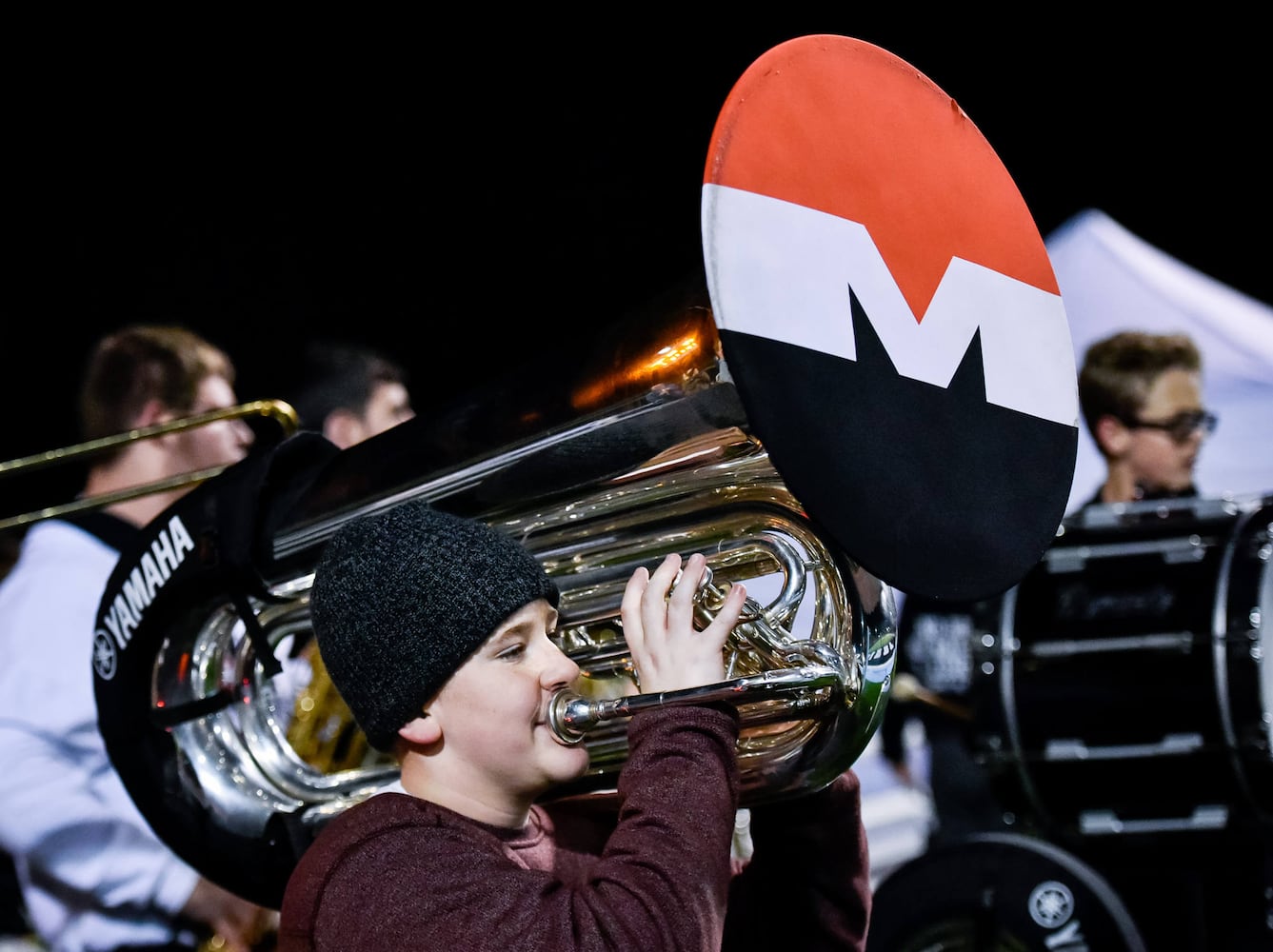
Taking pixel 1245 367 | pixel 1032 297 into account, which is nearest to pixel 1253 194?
pixel 1245 367

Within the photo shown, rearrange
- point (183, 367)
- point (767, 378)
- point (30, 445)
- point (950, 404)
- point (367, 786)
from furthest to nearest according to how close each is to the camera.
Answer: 1. point (30, 445)
2. point (183, 367)
3. point (367, 786)
4. point (950, 404)
5. point (767, 378)

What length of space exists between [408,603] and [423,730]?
12 centimetres

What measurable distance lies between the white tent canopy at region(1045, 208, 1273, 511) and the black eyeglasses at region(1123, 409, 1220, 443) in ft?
0.79

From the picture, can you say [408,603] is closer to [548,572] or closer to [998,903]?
[548,572]

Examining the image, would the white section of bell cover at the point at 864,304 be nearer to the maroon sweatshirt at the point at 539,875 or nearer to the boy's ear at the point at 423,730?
the maroon sweatshirt at the point at 539,875

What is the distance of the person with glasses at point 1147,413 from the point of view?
3.32m

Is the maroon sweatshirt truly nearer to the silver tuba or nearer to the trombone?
the silver tuba

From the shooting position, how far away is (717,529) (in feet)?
4.31

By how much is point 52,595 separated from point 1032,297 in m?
1.71

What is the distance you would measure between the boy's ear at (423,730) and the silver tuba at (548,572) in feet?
0.42

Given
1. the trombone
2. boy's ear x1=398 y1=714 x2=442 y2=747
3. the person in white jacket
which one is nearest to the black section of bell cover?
boy's ear x1=398 y1=714 x2=442 y2=747

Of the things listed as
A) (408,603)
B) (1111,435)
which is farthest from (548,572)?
(1111,435)

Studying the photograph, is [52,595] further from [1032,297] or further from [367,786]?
[1032,297]

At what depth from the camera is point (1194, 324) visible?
12.2 feet
